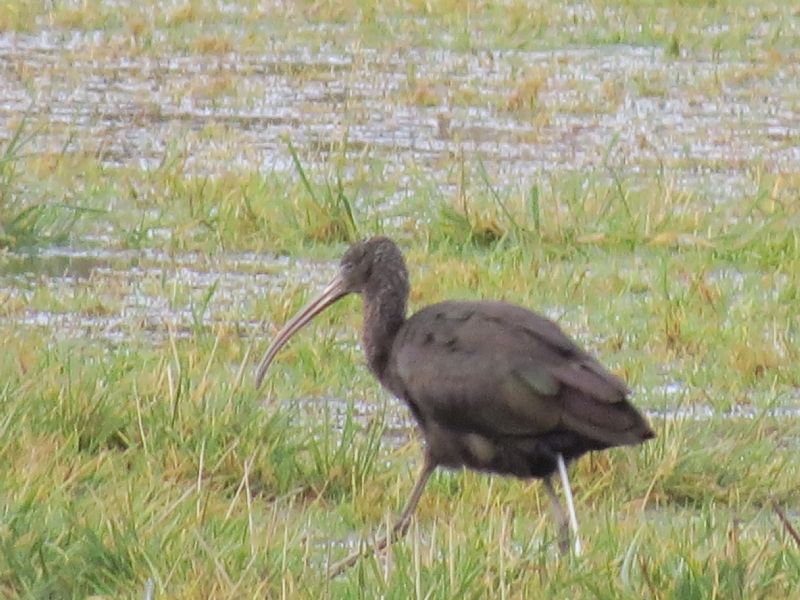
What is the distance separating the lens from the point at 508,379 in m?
5.99

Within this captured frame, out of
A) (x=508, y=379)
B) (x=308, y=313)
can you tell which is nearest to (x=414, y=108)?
(x=308, y=313)

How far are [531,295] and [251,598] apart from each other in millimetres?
4409

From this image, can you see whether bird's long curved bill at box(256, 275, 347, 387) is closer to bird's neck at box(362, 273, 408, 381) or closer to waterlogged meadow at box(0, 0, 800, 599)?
waterlogged meadow at box(0, 0, 800, 599)

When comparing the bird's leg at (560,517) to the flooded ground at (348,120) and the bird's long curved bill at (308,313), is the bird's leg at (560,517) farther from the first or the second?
the flooded ground at (348,120)

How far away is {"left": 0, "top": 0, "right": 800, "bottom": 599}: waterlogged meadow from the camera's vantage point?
5.14 m

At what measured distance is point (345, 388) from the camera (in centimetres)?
770

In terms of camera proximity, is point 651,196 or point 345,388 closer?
point 345,388

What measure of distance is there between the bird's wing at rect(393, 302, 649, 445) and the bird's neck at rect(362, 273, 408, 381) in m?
0.26

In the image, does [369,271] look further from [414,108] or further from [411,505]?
[414,108]

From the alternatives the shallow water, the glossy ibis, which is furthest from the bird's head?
the shallow water

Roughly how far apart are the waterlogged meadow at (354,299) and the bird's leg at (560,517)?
43 mm

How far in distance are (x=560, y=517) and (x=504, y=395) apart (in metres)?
0.35

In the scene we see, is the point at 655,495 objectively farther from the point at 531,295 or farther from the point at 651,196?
the point at 651,196

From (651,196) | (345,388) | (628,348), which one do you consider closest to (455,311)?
(345,388)
